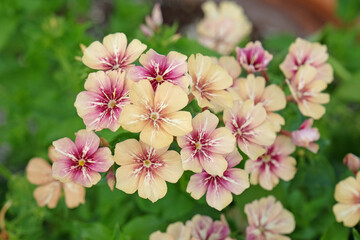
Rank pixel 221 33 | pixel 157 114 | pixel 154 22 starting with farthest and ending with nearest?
pixel 221 33 < pixel 154 22 < pixel 157 114

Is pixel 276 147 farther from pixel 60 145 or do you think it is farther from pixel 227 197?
pixel 60 145

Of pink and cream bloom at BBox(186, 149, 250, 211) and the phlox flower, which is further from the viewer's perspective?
the phlox flower

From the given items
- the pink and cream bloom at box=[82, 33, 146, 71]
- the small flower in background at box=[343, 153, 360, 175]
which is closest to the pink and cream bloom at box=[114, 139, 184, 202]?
the pink and cream bloom at box=[82, 33, 146, 71]

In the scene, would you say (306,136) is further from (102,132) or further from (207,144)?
(102,132)

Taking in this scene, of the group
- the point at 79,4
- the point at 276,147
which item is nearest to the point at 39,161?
the point at 276,147

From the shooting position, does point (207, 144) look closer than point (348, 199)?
Yes

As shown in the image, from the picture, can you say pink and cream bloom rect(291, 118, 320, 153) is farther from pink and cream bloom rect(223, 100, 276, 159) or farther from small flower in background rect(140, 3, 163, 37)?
small flower in background rect(140, 3, 163, 37)

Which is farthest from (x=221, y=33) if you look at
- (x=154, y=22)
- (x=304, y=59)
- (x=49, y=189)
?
(x=49, y=189)
